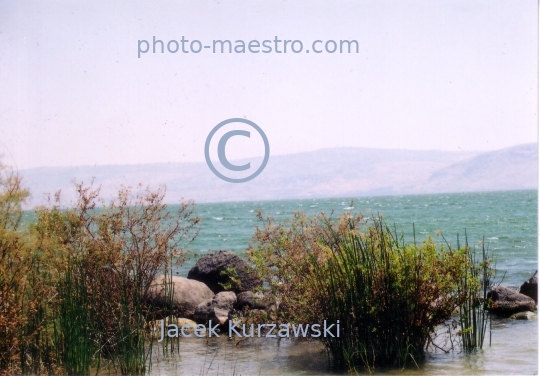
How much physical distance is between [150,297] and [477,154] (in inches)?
142

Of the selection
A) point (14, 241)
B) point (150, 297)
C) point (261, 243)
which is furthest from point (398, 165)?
point (14, 241)

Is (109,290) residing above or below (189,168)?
below

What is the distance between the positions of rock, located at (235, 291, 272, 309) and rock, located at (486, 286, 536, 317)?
2.00 m

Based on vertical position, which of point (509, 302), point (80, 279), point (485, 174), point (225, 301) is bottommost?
point (509, 302)

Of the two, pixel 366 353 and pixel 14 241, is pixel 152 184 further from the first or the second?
pixel 366 353

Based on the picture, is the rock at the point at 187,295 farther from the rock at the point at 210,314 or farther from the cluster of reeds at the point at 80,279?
the cluster of reeds at the point at 80,279

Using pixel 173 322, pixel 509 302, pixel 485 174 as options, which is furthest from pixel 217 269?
pixel 485 174

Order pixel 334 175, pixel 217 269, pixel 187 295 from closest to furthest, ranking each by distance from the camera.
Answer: pixel 187 295 → pixel 217 269 → pixel 334 175

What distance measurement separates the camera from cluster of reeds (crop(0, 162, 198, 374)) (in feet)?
15.2

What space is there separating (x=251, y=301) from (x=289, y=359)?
976 mm

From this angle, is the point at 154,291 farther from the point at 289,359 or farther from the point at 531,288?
the point at 531,288

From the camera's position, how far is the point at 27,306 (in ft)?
15.2

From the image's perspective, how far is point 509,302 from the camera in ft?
21.1

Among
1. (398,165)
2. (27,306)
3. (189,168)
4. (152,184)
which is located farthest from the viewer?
(398,165)
